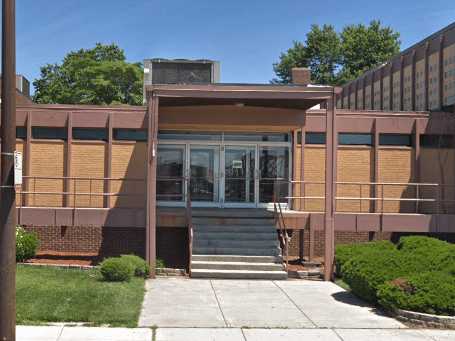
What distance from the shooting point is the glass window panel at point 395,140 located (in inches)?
830

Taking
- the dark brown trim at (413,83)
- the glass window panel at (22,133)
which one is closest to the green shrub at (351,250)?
the dark brown trim at (413,83)

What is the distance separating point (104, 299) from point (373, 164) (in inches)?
457

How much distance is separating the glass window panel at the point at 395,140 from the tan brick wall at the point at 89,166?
29.5ft

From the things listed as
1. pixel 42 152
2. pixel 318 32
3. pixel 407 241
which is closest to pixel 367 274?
pixel 407 241

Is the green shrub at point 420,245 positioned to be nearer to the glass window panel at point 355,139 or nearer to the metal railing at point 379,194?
the metal railing at point 379,194

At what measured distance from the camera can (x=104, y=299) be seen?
1216 centimetres

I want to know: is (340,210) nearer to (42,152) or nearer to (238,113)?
(238,113)

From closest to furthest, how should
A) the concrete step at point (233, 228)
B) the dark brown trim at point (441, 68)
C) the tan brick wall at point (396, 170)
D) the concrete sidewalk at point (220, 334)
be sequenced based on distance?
the concrete sidewalk at point (220, 334)
the concrete step at point (233, 228)
the tan brick wall at point (396, 170)
the dark brown trim at point (441, 68)

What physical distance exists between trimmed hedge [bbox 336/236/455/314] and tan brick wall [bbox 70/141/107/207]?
8633 millimetres

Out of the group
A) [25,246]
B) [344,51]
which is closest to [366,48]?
[344,51]

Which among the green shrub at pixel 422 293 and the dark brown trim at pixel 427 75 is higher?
the dark brown trim at pixel 427 75

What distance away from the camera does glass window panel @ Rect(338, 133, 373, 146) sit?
21.0m

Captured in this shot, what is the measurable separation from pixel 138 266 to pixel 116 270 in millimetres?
1328

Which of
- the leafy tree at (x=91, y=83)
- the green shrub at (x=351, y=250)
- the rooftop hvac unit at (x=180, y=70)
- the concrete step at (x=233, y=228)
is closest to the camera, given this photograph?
the green shrub at (x=351, y=250)
